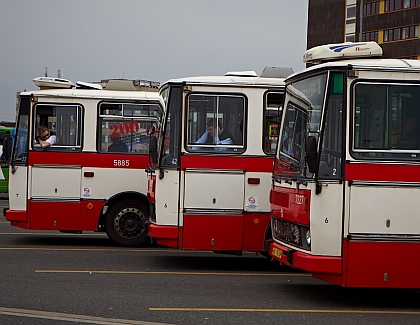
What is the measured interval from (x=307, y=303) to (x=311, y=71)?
9.61 ft

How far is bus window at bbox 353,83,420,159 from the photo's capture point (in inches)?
374

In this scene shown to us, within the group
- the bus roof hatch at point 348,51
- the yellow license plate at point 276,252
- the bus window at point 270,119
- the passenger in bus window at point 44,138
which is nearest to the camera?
the bus roof hatch at point 348,51

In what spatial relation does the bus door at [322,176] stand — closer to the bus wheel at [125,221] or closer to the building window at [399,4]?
the bus wheel at [125,221]

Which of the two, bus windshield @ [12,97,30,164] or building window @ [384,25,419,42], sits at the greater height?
building window @ [384,25,419,42]

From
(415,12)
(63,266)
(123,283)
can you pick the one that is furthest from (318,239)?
(415,12)

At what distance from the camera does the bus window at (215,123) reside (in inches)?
492

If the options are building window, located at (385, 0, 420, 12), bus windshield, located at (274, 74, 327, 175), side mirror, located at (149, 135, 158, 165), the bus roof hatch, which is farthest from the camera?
building window, located at (385, 0, 420, 12)

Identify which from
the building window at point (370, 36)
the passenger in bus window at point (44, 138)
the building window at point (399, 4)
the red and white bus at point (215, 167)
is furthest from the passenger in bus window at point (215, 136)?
the building window at point (370, 36)

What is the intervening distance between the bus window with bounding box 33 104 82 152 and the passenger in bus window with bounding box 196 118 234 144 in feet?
12.8

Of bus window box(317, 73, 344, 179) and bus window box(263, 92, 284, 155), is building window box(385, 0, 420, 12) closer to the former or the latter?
bus window box(263, 92, 284, 155)

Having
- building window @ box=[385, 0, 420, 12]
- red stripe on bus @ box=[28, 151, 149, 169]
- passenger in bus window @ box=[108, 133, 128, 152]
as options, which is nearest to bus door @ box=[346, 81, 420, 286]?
red stripe on bus @ box=[28, 151, 149, 169]

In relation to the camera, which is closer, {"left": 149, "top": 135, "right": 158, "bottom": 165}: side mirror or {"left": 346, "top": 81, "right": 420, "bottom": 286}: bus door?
{"left": 346, "top": 81, "right": 420, "bottom": 286}: bus door

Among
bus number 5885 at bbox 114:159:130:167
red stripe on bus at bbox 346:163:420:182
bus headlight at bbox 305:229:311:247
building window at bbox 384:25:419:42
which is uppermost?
building window at bbox 384:25:419:42

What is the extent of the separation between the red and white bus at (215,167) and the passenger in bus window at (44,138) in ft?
12.1
